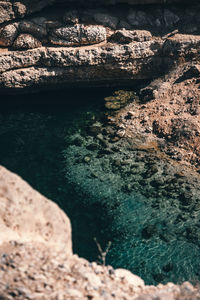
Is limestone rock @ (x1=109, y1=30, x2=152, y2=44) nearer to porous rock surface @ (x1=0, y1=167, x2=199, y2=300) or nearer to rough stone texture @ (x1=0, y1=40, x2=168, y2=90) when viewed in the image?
rough stone texture @ (x1=0, y1=40, x2=168, y2=90)

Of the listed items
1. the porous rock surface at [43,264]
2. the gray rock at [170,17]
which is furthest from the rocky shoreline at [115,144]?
the gray rock at [170,17]

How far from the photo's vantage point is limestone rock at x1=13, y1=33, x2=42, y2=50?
1308 inches

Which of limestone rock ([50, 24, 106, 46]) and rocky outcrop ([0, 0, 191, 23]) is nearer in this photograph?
rocky outcrop ([0, 0, 191, 23])

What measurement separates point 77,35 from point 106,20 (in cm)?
373

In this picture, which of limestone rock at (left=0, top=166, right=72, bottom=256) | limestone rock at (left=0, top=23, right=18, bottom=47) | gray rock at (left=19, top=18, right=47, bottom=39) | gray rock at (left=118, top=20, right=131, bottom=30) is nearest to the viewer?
limestone rock at (left=0, top=166, right=72, bottom=256)

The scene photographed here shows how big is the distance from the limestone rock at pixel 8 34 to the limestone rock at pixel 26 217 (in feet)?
69.0

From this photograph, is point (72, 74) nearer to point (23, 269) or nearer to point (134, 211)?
point (134, 211)

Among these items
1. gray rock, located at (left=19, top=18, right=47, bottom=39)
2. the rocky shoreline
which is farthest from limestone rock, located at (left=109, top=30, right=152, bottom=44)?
gray rock, located at (left=19, top=18, right=47, bottom=39)

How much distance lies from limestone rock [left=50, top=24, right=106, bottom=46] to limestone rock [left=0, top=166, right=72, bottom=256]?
2157cm

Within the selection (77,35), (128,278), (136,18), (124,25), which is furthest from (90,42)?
(128,278)

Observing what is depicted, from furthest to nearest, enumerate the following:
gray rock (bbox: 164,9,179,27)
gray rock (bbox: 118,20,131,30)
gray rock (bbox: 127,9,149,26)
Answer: gray rock (bbox: 164,9,179,27)
gray rock (bbox: 127,9,149,26)
gray rock (bbox: 118,20,131,30)

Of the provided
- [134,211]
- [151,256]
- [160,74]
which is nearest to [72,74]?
[160,74]

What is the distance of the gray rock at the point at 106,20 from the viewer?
34625 mm

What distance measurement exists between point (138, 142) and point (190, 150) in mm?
4907
